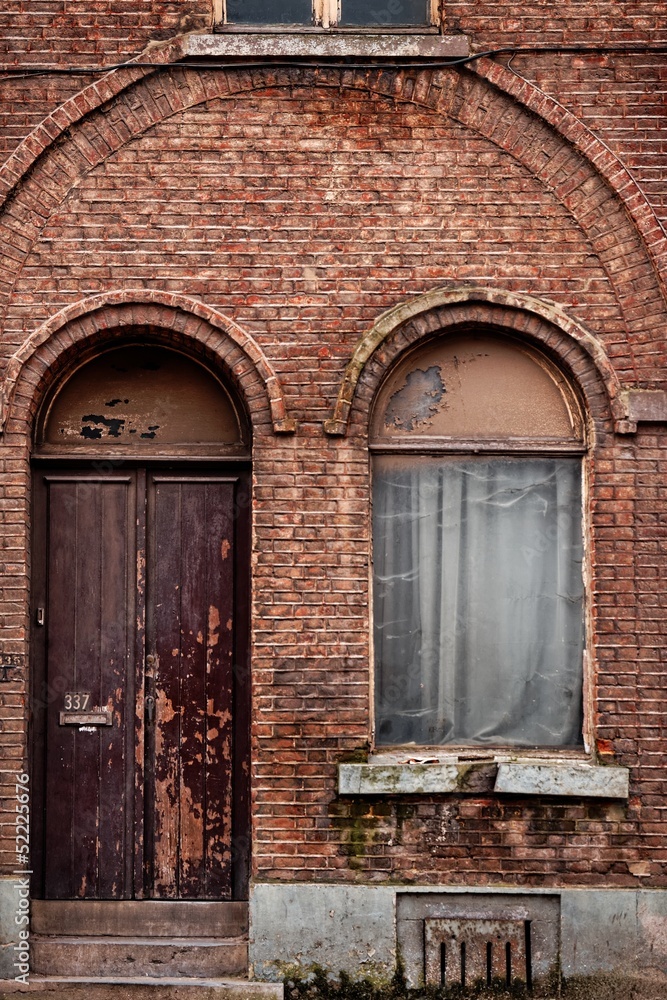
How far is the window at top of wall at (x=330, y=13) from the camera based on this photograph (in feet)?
20.8

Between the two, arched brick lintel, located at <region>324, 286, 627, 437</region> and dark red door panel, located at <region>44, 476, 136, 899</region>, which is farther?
dark red door panel, located at <region>44, 476, 136, 899</region>

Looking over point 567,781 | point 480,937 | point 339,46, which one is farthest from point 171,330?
point 480,937

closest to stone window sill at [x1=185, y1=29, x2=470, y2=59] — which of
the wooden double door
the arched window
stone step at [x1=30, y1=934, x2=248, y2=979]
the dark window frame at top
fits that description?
the dark window frame at top

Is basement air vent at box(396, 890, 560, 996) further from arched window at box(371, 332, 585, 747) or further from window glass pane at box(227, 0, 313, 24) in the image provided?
window glass pane at box(227, 0, 313, 24)

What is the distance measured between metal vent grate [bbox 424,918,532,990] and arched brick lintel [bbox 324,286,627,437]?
9.61 feet

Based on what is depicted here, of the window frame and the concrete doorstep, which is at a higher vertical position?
the window frame

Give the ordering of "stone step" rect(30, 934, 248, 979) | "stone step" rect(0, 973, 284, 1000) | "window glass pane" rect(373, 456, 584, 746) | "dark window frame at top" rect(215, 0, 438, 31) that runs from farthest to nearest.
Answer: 1. "dark window frame at top" rect(215, 0, 438, 31)
2. "window glass pane" rect(373, 456, 584, 746)
3. "stone step" rect(30, 934, 248, 979)
4. "stone step" rect(0, 973, 284, 1000)

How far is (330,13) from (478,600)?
3710 mm

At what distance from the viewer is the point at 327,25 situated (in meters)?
6.34

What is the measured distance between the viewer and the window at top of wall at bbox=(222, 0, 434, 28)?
634 centimetres

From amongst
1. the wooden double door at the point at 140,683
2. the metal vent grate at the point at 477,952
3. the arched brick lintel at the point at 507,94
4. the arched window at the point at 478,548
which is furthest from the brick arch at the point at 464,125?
the metal vent grate at the point at 477,952

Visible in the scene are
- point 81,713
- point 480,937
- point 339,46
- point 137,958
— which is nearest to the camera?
point 480,937

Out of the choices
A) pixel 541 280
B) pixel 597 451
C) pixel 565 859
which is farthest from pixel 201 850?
pixel 541 280

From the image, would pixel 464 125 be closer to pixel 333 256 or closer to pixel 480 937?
pixel 333 256
